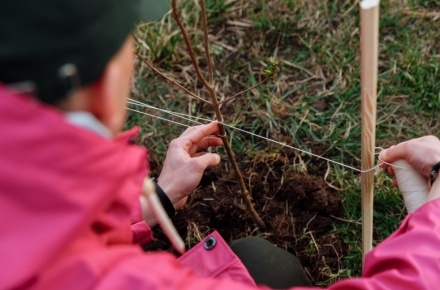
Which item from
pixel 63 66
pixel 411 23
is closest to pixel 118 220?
pixel 63 66

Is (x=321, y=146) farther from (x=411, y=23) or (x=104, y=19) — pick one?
(x=104, y=19)

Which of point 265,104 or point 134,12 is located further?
point 265,104

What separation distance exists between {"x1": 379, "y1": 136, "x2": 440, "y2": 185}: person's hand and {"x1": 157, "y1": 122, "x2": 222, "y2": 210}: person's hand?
17.7 inches

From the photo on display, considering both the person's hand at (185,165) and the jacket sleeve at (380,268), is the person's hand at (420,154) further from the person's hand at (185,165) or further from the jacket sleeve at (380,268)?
the person's hand at (185,165)

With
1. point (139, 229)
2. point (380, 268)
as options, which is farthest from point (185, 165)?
point (380, 268)

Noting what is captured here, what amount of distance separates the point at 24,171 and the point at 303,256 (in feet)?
3.88

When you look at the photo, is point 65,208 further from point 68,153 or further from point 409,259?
point 409,259

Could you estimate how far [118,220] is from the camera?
959mm

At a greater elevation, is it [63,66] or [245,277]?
[63,66]

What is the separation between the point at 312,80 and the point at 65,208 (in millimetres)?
1512

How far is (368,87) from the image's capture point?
1.17m

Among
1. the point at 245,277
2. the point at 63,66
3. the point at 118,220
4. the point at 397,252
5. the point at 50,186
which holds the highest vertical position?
the point at 63,66

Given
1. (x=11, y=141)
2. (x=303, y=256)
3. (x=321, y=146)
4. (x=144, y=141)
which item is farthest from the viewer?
(x=144, y=141)

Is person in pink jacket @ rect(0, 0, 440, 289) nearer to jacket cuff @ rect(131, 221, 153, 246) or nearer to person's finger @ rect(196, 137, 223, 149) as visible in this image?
jacket cuff @ rect(131, 221, 153, 246)
